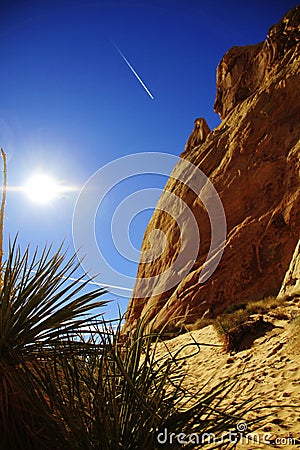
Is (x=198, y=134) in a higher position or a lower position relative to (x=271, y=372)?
higher

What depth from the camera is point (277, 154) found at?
62.2 feet

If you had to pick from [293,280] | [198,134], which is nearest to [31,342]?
[293,280]

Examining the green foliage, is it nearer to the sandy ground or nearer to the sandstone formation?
the sandy ground

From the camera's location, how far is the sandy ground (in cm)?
371

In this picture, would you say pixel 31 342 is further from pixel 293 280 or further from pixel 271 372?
pixel 293 280

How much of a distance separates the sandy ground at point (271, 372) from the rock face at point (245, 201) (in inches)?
156

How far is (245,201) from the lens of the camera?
63.1ft

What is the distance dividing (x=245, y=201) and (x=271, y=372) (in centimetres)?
1442

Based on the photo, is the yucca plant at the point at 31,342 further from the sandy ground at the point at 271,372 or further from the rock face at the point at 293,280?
the rock face at the point at 293,280

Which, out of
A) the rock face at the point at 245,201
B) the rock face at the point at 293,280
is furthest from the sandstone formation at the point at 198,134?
the rock face at the point at 293,280

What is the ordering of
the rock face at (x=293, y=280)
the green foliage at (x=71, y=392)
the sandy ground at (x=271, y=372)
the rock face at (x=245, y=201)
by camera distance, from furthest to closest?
the rock face at (x=245, y=201)
the rock face at (x=293, y=280)
the sandy ground at (x=271, y=372)
the green foliage at (x=71, y=392)

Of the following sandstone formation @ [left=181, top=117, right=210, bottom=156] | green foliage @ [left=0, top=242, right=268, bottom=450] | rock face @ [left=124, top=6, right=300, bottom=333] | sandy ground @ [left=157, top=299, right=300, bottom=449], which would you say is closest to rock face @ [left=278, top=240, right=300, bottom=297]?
sandy ground @ [left=157, top=299, right=300, bottom=449]

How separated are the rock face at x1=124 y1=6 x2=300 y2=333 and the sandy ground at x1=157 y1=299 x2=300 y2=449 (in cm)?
397

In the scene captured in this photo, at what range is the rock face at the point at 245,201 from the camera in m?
15.9
